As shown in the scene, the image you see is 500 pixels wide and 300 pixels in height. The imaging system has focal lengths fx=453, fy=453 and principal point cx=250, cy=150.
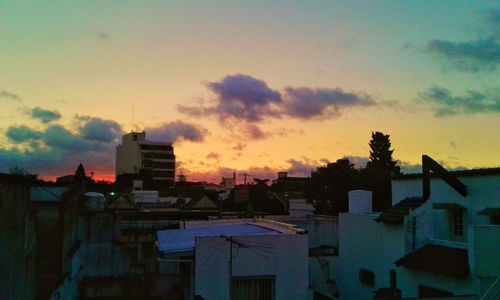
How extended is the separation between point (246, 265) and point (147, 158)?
106 metres

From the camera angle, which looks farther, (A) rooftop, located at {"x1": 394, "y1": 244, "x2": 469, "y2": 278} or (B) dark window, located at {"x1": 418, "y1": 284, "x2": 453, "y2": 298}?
(B) dark window, located at {"x1": 418, "y1": 284, "x2": 453, "y2": 298}

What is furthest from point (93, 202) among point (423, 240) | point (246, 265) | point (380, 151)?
point (380, 151)

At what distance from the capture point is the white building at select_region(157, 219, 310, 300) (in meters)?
14.9

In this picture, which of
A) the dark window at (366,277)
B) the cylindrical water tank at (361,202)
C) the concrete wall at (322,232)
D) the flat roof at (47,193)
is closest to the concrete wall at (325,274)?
the dark window at (366,277)

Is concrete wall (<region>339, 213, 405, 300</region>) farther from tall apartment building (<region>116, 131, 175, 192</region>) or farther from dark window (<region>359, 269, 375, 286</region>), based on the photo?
tall apartment building (<region>116, 131, 175, 192</region>)

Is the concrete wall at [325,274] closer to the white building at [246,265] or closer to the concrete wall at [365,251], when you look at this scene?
the concrete wall at [365,251]

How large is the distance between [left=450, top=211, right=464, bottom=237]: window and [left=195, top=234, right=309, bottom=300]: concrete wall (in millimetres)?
7214

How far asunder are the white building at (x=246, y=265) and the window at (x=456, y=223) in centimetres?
722

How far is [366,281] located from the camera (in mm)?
21797

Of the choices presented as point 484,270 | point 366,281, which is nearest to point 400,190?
point 366,281

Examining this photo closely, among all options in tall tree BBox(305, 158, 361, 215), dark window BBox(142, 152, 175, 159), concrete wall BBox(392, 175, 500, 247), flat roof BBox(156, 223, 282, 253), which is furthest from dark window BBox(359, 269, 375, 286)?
dark window BBox(142, 152, 175, 159)

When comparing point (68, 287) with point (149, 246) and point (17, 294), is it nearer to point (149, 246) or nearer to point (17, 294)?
point (149, 246)

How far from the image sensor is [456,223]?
18.6m

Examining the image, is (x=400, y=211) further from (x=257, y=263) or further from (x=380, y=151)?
(x=380, y=151)
